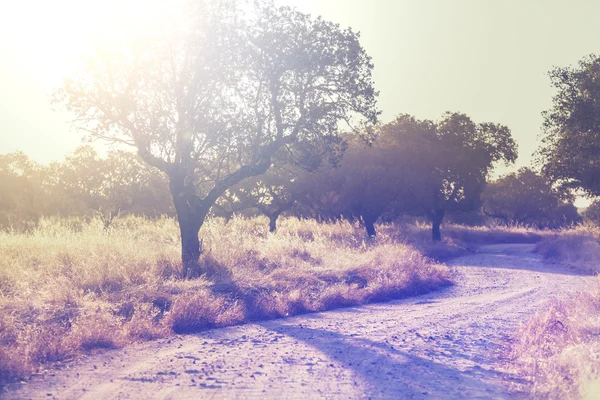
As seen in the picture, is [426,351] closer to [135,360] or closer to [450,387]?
[450,387]

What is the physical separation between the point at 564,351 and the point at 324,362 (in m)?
2.83

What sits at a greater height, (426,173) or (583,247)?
(426,173)

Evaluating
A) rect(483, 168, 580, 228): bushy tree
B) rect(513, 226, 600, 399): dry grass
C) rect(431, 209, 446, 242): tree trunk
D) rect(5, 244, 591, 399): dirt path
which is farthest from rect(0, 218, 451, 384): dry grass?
rect(483, 168, 580, 228): bushy tree

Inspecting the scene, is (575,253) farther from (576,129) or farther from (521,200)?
(521,200)

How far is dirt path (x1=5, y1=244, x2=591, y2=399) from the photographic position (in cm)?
582

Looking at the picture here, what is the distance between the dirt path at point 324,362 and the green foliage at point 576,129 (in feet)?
54.1

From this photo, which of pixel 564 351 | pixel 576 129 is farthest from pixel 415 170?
pixel 564 351

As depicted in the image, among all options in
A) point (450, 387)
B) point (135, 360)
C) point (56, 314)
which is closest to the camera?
point (450, 387)

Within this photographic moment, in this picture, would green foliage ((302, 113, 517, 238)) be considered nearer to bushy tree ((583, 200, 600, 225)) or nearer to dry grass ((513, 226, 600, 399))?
bushy tree ((583, 200, 600, 225))

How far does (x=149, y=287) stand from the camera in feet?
35.4

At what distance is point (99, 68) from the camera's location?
14367 millimetres

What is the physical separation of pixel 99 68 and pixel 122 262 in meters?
5.22

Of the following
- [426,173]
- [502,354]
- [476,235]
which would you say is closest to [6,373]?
[502,354]

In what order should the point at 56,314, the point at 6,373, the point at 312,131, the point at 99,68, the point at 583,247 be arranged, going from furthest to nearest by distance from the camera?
the point at 583,247 → the point at 312,131 → the point at 99,68 → the point at 56,314 → the point at 6,373
